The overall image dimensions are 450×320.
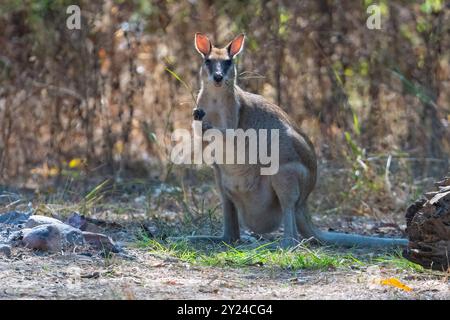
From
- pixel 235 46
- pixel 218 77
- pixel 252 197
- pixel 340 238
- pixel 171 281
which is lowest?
pixel 171 281

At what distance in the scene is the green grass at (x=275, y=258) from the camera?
5387 millimetres

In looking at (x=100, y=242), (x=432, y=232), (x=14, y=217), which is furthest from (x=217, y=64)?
(x=432, y=232)

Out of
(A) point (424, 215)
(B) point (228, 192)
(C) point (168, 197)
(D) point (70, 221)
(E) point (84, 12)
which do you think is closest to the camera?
(A) point (424, 215)

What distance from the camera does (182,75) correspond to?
9.25 m

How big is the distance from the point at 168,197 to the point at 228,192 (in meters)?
1.30

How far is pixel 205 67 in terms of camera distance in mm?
6383

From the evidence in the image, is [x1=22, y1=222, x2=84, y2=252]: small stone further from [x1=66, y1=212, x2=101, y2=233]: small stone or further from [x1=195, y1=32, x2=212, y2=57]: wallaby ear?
[x1=195, y1=32, x2=212, y2=57]: wallaby ear

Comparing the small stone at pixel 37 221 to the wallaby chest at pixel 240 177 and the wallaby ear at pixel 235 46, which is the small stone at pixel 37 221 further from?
the wallaby ear at pixel 235 46

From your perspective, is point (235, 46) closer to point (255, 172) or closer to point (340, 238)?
point (255, 172)

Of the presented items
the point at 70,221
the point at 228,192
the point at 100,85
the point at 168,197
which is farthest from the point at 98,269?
the point at 100,85

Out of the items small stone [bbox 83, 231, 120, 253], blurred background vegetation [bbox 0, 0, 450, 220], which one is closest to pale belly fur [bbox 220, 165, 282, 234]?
small stone [bbox 83, 231, 120, 253]

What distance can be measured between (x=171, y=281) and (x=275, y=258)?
34.2 inches

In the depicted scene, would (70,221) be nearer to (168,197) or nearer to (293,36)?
(168,197)

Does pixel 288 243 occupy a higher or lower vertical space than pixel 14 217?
lower
